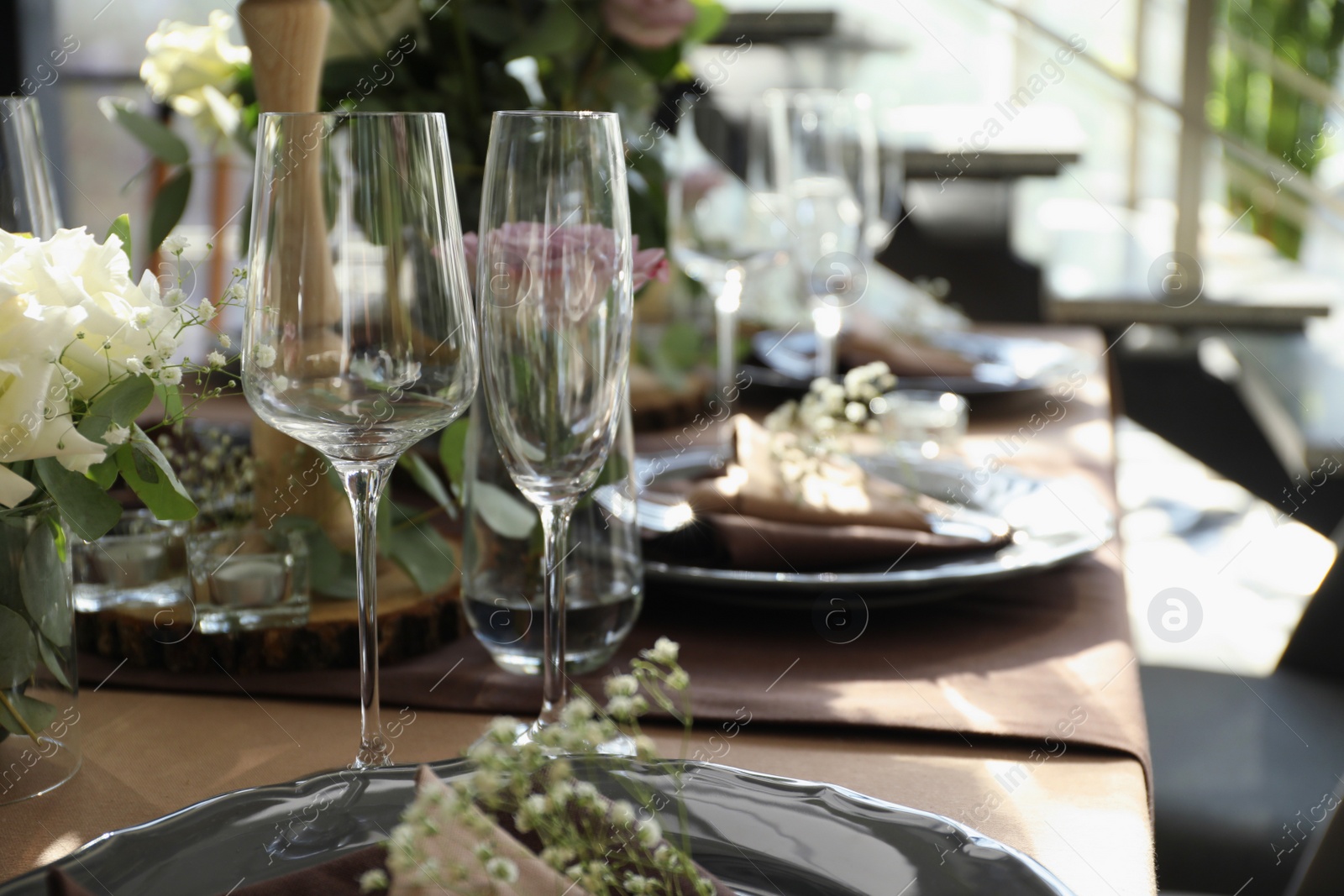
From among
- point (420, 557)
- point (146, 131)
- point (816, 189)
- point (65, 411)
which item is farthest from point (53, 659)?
point (816, 189)

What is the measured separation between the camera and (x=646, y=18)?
3.56ft

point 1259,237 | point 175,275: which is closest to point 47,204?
point 175,275

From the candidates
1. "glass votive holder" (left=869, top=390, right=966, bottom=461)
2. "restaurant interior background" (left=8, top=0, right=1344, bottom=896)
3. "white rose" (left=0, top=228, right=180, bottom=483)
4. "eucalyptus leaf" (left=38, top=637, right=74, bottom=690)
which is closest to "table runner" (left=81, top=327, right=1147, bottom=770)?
"eucalyptus leaf" (left=38, top=637, right=74, bottom=690)

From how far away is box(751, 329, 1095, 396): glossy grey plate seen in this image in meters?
1.32

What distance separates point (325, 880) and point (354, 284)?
0.23m

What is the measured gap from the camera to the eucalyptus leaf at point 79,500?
1.80 feet

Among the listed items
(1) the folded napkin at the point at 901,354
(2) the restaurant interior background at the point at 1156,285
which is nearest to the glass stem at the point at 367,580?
(2) the restaurant interior background at the point at 1156,285

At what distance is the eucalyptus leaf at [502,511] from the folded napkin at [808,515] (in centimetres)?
13

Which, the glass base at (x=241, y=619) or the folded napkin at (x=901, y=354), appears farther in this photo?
the folded napkin at (x=901, y=354)

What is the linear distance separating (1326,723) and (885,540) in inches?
26.5

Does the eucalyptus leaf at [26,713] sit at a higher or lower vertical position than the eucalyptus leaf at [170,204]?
lower

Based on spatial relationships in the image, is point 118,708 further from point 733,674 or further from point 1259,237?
point 1259,237

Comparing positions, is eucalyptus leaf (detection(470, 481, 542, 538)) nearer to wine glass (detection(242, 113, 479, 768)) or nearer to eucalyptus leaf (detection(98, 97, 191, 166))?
wine glass (detection(242, 113, 479, 768))

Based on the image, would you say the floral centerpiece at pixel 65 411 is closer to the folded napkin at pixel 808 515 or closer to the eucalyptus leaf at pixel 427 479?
the eucalyptus leaf at pixel 427 479
